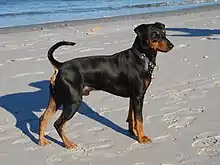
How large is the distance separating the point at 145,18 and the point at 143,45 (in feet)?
40.3

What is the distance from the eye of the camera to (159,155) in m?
4.95

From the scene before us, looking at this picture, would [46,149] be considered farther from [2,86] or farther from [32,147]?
[2,86]

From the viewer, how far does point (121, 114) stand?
6.30 m

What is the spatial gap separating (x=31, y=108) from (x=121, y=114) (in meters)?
1.26

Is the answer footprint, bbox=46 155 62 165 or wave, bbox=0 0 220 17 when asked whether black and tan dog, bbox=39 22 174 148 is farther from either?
wave, bbox=0 0 220 17

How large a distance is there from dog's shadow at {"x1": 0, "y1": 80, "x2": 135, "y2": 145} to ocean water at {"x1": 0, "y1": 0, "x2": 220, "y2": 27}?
10016 mm

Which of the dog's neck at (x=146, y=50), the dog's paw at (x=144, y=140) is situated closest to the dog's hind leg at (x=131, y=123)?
the dog's paw at (x=144, y=140)

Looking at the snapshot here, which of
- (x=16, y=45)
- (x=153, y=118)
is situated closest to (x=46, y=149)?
(x=153, y=118)

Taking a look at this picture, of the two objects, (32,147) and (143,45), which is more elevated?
(143,45)

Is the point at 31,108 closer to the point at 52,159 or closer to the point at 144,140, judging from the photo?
the point at 52,159

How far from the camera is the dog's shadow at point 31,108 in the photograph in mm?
5949

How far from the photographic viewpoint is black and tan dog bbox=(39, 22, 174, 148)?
5301 millimetres

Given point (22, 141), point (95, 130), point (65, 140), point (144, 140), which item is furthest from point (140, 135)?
point (22, 141)

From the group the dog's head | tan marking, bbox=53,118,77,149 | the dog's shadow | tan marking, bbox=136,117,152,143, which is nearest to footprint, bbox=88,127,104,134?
the dog's shadow
